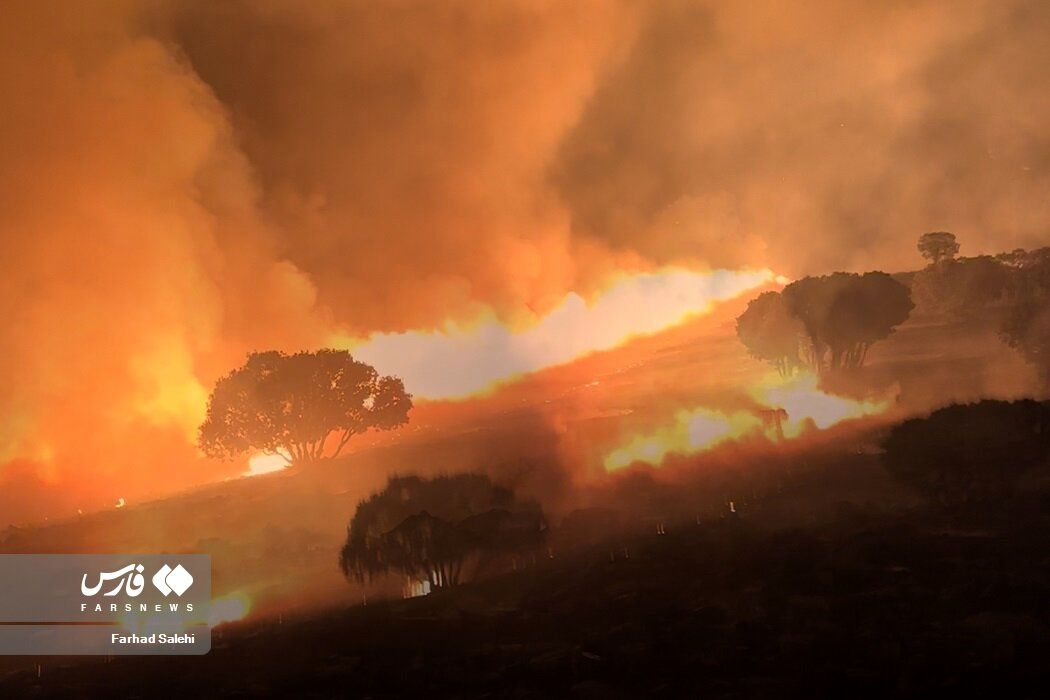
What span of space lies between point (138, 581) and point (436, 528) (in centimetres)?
1664

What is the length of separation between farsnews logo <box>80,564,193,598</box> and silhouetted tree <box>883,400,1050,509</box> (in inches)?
1569

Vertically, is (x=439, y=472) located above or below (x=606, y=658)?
above

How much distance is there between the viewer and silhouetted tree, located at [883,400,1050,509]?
120 feet

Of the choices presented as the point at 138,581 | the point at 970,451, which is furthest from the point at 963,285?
the point at 138,581

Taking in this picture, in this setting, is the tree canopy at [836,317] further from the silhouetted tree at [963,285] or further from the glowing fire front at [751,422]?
the silhouetted tree at [963,285]

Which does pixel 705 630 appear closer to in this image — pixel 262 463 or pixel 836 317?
pixel 836 317

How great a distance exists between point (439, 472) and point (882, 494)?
2985cm

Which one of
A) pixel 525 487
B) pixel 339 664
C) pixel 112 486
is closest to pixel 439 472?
pixel 525 487

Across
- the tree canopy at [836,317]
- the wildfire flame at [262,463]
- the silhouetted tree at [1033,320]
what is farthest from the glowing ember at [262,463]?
the silhouetted tree at [1033,320]

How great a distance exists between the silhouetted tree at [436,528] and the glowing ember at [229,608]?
6.54 m

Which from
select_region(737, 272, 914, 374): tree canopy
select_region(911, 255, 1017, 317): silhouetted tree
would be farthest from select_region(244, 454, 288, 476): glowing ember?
select_region(911, 255, 1017, 317): silhouetted tree

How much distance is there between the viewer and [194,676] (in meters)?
30.4

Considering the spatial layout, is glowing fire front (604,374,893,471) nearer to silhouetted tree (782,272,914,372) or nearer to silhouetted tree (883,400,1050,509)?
silhouetted tree (782,272,914,372)

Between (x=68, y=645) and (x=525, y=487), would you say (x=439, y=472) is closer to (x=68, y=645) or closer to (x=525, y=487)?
(x=525, y=487)
